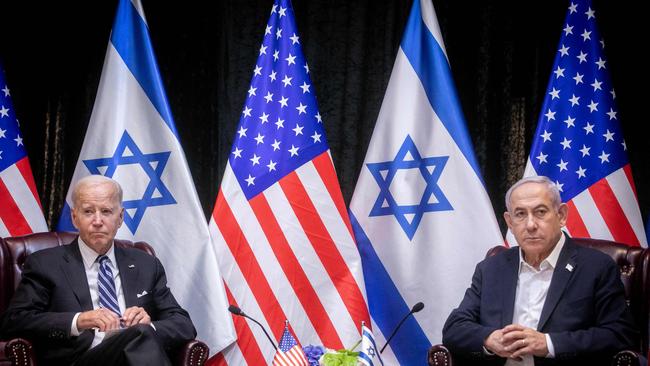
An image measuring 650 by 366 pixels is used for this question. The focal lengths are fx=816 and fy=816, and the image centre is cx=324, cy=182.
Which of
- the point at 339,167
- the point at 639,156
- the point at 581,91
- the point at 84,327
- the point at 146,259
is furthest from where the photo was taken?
the point at 339,167

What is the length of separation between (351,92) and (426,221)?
1.11m

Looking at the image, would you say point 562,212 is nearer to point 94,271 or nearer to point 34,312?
point 94,271

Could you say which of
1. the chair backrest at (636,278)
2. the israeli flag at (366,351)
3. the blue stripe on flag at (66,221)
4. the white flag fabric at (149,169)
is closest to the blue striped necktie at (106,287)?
the white flag fabric at (149,169)

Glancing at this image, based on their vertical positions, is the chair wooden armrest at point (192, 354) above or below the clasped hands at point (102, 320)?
below

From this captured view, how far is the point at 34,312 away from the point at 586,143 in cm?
288

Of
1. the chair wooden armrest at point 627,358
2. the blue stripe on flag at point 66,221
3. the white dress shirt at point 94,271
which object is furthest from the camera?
the blue stripe on flag at point 66,221

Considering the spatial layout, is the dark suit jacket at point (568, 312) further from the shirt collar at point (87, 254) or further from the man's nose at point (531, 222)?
the shirt collar at point (87, 254)

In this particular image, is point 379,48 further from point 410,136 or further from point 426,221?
point 426,221

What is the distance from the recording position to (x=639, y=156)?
191 inches

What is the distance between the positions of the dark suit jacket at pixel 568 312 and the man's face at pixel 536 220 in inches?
3.4

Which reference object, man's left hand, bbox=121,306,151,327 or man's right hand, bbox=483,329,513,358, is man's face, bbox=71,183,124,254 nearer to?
man's left hand, bbox=121,306,151,327

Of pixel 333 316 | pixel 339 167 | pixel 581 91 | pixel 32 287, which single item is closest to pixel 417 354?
pixel 333 316

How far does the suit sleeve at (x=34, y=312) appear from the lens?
3459 mm

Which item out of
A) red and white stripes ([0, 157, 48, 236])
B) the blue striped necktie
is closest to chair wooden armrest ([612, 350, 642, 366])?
the blue striped necktie
